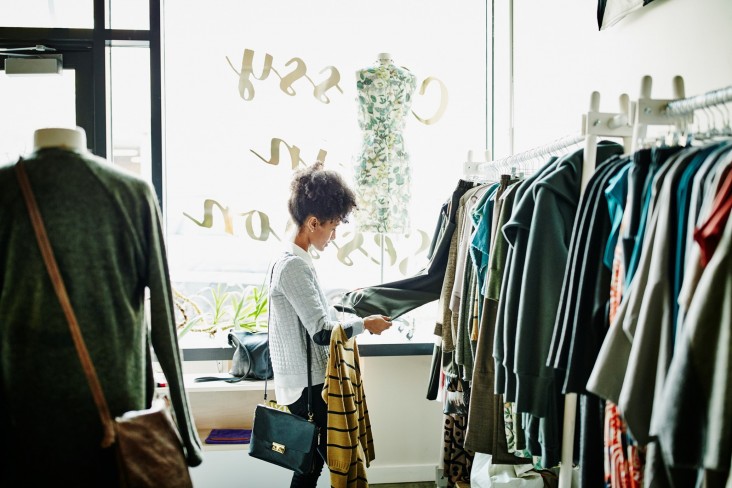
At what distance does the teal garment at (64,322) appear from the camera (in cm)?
128

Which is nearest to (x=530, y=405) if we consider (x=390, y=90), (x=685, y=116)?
(x=685, y=116)

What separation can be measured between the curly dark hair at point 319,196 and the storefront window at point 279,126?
2.56ft

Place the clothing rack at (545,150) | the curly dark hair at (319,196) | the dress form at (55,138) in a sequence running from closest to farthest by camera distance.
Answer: the dress form at (55,138) → the clothing rack at (545,150) → the curly dark hair at (319,196)

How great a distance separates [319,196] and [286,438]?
0.90 metres

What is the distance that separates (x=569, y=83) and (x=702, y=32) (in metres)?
0.90

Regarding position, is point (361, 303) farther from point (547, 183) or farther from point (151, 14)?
point (151, 14)

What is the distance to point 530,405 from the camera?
1.56 m

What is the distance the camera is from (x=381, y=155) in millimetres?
3039

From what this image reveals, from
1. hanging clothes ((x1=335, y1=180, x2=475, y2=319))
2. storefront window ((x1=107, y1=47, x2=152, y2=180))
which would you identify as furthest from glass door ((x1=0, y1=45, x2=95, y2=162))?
hanging clothes ((x1=335, y1=180, x2=475, y2=319))

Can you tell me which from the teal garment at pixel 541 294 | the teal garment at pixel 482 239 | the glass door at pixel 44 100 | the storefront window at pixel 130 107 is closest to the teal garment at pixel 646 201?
the teal garment at pixel 541 294

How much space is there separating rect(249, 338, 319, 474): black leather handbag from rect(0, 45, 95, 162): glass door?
1758 mm

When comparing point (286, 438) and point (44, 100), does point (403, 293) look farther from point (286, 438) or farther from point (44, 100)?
point (44, 100)

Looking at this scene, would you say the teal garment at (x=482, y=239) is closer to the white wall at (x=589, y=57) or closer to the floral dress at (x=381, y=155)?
the white wall at (x=589, y=57)

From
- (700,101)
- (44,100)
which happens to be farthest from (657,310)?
(44,100)
